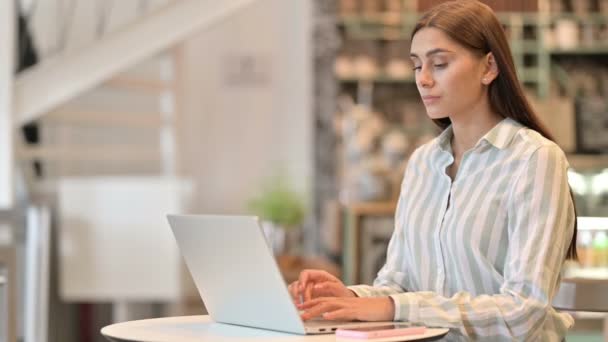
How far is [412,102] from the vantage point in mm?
8945

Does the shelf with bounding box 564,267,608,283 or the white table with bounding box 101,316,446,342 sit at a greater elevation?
the white table with bounding box 101,316,446,342

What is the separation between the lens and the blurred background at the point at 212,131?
5.98 m

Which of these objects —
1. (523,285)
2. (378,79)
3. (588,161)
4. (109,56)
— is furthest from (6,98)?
(523,285)

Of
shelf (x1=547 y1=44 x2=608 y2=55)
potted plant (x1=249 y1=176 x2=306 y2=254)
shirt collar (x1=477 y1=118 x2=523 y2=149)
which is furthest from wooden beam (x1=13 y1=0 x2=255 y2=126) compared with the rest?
shirt collar (x1=477 y1=118 x2=523 y2=149)

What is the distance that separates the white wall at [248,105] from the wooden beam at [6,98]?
93.8 inches

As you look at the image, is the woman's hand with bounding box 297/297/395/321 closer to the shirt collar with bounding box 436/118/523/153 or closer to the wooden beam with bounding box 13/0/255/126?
the shirt collar with bounding box 436/118/523/153

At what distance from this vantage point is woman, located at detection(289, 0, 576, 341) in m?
1.76

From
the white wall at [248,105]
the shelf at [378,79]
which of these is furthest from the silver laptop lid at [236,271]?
the shelf at [378,79]

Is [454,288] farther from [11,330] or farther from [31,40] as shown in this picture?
[31,40]

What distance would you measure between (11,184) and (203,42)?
2.86 meters

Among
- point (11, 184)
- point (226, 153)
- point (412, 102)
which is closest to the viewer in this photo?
point (11, 184)

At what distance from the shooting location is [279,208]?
23.6ft

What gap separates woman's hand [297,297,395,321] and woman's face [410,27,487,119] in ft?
1.14

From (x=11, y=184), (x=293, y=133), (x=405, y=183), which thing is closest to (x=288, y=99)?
(x=293, y=133)
